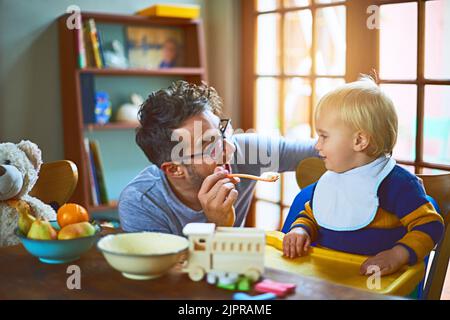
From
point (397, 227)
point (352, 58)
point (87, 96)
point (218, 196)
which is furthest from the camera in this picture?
point (87, 96)

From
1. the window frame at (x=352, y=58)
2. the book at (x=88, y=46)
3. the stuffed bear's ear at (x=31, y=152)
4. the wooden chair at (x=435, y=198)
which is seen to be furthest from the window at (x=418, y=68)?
the stuffed bear's ear at (x=31, y=152)

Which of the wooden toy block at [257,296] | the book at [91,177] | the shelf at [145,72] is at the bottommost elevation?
the book at [91,177]

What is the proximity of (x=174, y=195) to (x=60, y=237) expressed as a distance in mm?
554

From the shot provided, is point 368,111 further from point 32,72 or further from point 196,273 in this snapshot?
point 32,72

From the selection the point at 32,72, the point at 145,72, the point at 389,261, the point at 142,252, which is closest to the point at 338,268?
the point at 389,261

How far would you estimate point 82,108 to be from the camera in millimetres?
3295

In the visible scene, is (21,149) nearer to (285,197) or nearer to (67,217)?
(67,217)

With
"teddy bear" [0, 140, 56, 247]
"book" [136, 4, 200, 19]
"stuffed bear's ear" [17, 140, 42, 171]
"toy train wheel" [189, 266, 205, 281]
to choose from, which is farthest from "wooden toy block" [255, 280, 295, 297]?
"book" [136, 4, 200, 19]

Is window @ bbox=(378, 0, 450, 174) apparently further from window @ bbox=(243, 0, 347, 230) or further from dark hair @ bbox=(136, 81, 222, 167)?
dark hair @ bbox=(136, 81, 222, 167)

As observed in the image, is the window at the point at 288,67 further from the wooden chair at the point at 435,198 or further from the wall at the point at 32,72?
the wooden chair at the point at 435,198

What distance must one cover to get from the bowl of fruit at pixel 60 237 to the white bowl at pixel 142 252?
78 millimetres

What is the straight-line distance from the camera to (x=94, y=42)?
328 cm

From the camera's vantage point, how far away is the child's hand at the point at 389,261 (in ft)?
4.52

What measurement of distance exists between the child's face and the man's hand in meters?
0.27
